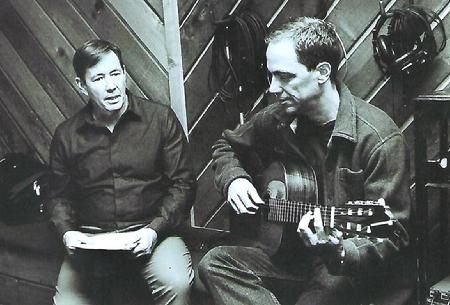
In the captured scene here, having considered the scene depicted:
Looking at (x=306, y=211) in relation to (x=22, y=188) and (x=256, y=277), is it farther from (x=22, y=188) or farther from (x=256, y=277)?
(x=22, y=188)

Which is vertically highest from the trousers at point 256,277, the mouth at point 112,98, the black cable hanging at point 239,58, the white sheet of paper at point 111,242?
the mouth at point 112,98

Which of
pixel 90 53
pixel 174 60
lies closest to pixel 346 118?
pixel 174 60

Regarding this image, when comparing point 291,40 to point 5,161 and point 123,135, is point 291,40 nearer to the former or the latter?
point 123,135

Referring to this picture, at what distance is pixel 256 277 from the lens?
208cm

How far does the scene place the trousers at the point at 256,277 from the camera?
79.7 inches

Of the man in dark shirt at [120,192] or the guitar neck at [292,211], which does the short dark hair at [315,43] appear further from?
the man in dark shirt at [120,192]

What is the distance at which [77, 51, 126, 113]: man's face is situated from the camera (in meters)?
2.22

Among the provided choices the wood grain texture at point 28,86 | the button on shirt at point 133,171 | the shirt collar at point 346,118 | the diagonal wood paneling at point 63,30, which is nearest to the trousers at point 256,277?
the button on shirt at point 133,171

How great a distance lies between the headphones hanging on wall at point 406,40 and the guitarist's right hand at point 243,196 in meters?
0.49

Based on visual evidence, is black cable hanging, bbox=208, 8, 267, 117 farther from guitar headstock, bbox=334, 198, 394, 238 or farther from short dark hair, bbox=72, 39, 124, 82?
guitar headstock, bbox=334, 198, 394, 238

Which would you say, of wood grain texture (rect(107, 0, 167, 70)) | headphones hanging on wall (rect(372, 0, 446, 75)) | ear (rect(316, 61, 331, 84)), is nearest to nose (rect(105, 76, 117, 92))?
wood grain texture (rect(107, 0, 167, 70))

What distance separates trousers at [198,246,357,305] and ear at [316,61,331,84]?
1.58 ft

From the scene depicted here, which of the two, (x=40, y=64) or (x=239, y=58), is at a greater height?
(x=40, y=64)

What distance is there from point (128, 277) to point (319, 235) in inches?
27.6
